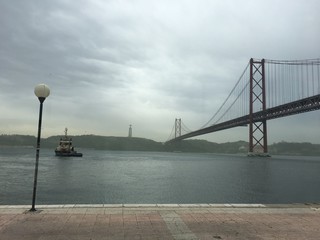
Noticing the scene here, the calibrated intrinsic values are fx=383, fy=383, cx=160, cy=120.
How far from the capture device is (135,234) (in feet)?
19.6

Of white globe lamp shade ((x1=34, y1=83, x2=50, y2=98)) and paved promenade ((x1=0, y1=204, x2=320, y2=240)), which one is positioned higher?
white globe lamp shade ((x1=34, y1=83, x2=50, y2=98))

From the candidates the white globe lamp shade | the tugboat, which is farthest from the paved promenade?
the tugboat

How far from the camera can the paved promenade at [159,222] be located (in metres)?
5.96

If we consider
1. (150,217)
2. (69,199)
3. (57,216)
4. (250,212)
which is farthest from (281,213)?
(69,199)

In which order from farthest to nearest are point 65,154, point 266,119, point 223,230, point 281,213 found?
point 65,154 < point 266,119 < point 281,213 < point 223,230

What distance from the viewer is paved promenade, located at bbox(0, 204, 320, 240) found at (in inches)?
235

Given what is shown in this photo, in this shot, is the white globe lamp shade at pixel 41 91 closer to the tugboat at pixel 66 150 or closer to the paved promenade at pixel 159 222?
the paved promenade at pixel 159 222

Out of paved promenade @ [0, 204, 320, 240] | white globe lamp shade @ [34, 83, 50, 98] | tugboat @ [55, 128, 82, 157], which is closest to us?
paved promenade @ [0, 204, 320, 240]

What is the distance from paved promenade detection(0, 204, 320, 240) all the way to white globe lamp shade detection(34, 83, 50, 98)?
8.26ft

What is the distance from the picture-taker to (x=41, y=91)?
8773 mm

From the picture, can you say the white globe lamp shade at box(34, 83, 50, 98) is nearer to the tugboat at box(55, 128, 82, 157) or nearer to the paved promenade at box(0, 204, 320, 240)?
the paved promenade at box(0, 204, 320, 240)

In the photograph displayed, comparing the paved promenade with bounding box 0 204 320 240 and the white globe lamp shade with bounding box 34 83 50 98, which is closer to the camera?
the paved promenade with bounding box 0 204 320 240

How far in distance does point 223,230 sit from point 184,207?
2022 millimetres

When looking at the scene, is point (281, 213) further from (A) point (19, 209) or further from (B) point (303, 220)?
(A) point (19, 209)
